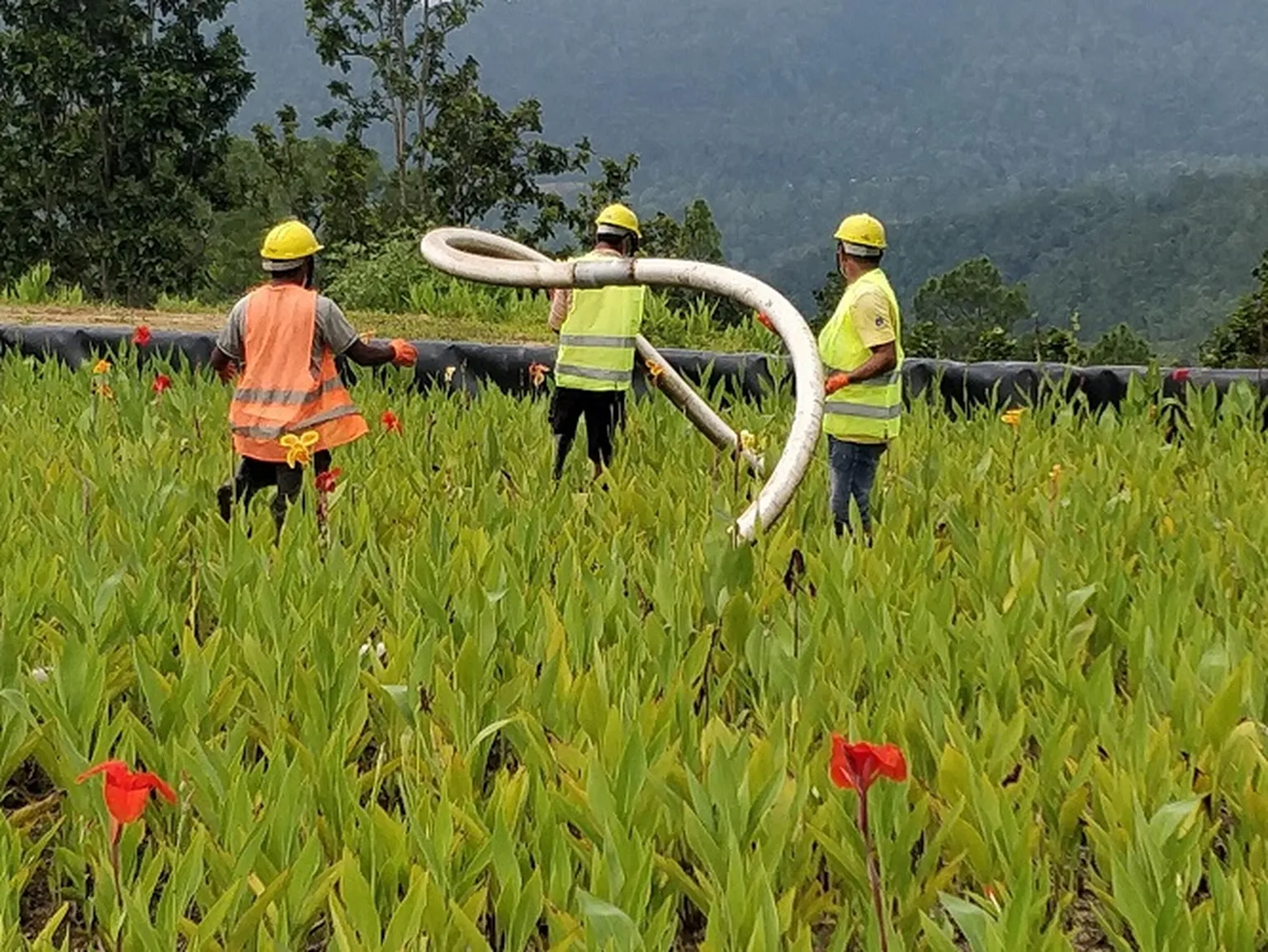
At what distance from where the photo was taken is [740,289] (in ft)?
11.4

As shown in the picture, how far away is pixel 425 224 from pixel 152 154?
7184mm

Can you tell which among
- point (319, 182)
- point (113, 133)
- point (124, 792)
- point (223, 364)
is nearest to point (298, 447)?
point (223, 364)

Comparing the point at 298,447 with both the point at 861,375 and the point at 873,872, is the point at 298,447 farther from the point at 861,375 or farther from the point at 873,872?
the point at 873,872

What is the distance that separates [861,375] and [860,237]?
456mm

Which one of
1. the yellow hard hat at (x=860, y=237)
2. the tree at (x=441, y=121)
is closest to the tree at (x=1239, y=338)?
the tree at (x=441, y=121)

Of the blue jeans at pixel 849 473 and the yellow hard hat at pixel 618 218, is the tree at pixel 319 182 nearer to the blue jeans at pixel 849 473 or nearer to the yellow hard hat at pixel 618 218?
the yellow hard hat at pixel 618 218

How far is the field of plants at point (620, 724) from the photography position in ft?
5.26

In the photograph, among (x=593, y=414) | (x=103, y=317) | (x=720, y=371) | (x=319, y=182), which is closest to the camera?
(x=593, y=414)

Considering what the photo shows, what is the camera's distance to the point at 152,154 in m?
22.7

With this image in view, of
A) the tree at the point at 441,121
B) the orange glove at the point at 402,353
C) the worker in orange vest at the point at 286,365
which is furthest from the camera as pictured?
the tree at the point at 441,121

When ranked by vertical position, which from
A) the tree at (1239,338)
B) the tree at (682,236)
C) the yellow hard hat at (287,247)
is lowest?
the tree at (1239,338)

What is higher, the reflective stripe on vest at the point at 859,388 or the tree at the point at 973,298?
the reflective stripe on vest at the point at 859,388

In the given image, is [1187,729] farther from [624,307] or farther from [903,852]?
[624,307]

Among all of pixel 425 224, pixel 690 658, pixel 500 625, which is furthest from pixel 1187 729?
pixel 425 224
